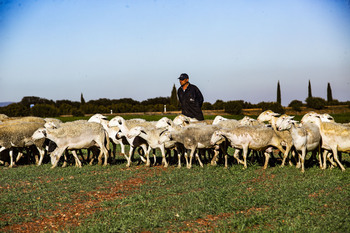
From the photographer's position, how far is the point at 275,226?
316 inches

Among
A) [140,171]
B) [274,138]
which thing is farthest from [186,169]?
[274,138]

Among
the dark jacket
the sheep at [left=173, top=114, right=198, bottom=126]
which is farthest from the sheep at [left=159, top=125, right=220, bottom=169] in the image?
the dark jacket

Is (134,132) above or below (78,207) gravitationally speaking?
above

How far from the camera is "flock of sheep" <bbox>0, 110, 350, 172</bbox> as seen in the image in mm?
13820

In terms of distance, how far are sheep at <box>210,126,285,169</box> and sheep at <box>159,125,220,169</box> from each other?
1.60 ft

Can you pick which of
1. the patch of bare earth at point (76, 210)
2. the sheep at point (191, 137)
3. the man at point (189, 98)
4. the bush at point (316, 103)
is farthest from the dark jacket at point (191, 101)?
the bush at point (316, 103)

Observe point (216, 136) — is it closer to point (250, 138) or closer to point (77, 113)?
point (250, 138)

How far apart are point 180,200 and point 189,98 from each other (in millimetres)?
8378

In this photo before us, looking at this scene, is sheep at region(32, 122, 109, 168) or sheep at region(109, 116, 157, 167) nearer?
sheep at region(32, 122, 109, 168)

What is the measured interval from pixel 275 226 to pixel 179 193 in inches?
146

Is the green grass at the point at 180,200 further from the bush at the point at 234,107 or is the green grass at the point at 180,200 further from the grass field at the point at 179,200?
the bush at the point at 234,107

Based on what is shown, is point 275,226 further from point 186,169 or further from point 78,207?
point 186,169

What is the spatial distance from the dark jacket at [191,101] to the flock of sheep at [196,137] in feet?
2.25

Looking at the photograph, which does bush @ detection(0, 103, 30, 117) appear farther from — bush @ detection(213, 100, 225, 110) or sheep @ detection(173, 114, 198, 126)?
sheep @ detection(173, 114, 198, 126)
